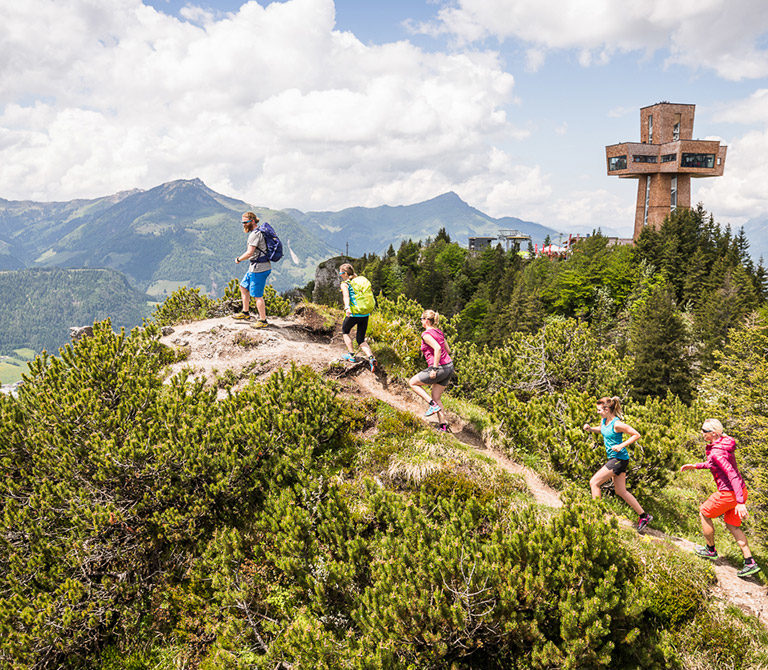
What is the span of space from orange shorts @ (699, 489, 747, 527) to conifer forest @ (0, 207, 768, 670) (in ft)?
3.20

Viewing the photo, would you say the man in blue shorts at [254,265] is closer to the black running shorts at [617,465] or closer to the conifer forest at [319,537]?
the conifer forest at [319,537]

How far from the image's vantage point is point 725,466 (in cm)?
727

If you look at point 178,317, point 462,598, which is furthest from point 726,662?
point 178,317

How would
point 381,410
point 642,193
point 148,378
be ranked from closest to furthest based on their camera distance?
point 148,378, point 381,410, point 642,193

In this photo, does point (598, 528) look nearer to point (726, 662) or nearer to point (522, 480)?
point (726, 662)

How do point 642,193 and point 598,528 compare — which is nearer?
point 598,528

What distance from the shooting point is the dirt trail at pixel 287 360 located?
32.6ft

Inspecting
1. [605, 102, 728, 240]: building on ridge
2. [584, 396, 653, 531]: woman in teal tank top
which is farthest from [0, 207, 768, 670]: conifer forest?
[605, 102, 728, 240]: building on ridge

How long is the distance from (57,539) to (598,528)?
8.61 meters

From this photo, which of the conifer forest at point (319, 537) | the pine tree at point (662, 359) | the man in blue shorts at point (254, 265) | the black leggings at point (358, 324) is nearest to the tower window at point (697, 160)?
the pine tree at point (662, 359)

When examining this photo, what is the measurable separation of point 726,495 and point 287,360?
9535 millimetres

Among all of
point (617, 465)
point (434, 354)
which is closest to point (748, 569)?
point (617, 465)

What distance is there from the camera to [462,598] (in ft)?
18.2

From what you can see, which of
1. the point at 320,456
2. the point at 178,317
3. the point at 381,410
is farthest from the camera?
the point at 178,317
